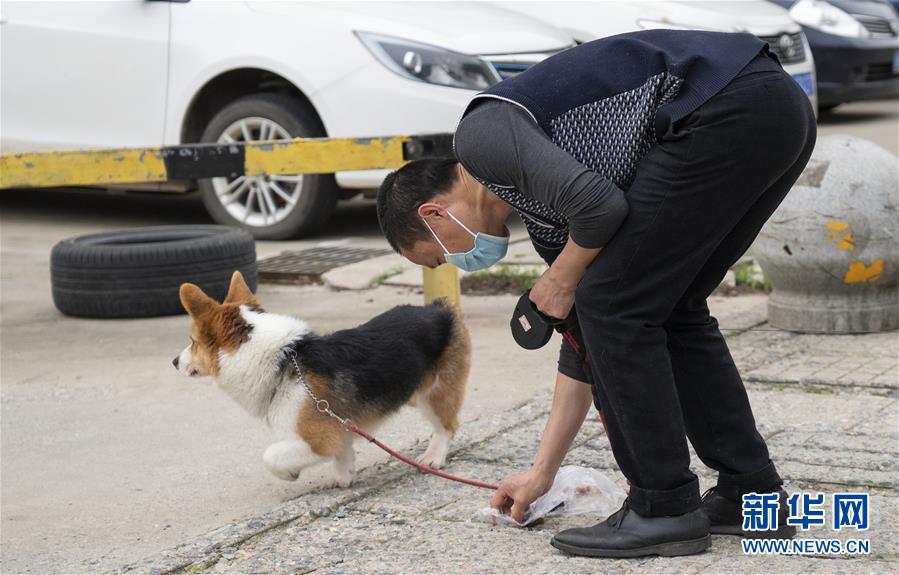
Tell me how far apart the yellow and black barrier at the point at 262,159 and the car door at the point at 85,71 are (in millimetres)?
2991

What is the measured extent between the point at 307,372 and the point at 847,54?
10.4 metres

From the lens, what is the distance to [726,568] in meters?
3.09

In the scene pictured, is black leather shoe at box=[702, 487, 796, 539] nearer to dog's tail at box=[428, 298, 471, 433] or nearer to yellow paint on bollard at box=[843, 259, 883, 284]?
dog's tail at box=[428, 298, 471, 433]

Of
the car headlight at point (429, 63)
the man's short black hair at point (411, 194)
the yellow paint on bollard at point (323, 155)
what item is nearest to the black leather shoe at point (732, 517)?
the man's short black hair at point (411, 194)

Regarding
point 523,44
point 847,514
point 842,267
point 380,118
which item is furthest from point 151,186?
point 847,514

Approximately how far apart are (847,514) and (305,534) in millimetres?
1580

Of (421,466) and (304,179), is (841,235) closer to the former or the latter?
(421,466)

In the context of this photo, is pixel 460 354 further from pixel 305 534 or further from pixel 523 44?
pixel 523 44

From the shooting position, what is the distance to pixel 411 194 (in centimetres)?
314

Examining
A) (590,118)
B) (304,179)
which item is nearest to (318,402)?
(590,118)

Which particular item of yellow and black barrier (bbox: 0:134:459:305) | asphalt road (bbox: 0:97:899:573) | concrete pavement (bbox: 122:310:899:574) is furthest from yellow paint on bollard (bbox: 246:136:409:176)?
concrete pavement (bbox: 122:310:899:574)

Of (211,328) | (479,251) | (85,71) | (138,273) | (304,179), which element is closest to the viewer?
(479,251)

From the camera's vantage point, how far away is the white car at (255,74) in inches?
312

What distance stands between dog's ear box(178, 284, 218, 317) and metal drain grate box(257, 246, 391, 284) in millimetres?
3473
